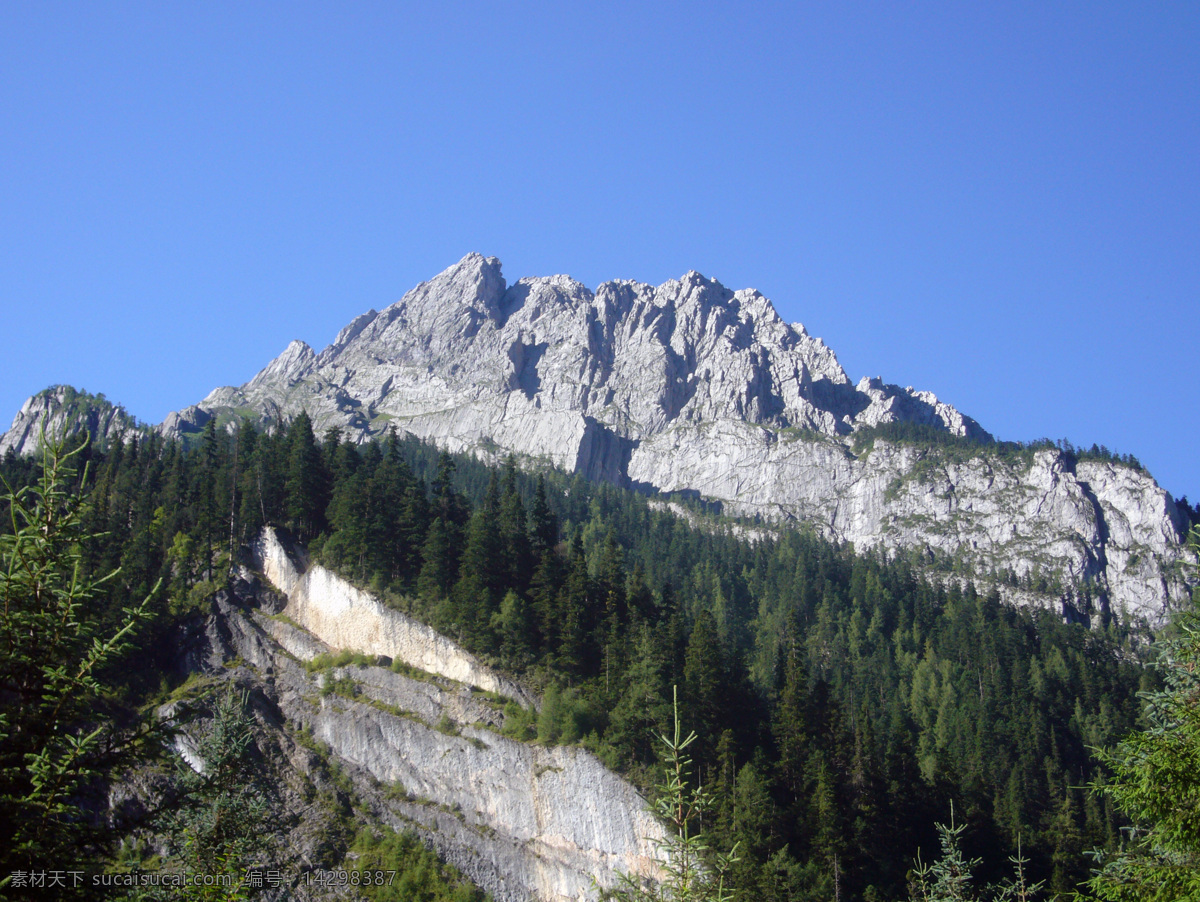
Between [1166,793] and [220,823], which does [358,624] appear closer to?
[220,823]

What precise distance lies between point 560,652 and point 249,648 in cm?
2608

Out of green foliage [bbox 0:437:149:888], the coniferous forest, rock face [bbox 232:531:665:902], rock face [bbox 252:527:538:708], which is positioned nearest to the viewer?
green foliage [bbox 0:437:149:888]

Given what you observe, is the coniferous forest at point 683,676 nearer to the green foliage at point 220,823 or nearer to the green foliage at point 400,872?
the green foliage at point 220,823

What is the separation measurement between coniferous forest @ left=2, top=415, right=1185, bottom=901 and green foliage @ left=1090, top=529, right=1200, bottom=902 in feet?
58.9

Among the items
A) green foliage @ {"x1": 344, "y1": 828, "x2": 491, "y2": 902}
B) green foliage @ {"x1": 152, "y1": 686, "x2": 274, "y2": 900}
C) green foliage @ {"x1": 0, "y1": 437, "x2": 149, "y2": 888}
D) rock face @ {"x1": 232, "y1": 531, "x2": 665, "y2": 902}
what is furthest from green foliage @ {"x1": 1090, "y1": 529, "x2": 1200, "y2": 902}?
green foliage @ {"x1": 344, "y1": 828, "x2": 491, "y2": 902}

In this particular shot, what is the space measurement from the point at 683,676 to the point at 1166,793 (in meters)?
47.0

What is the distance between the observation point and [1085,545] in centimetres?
19950

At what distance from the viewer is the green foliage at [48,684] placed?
11.4 metres

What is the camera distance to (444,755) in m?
60.1

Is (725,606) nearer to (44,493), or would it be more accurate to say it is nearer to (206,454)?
(206,454)

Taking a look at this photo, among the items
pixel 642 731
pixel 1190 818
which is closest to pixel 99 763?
pixel 1190 818

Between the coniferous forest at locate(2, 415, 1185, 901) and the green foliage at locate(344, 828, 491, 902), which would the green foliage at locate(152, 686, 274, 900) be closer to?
the coniferous forest at locate(2, 415, 1185, 901)

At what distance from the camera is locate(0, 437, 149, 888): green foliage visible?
11359 mm

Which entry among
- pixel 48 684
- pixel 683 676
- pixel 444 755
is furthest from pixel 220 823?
pixel 683 676
